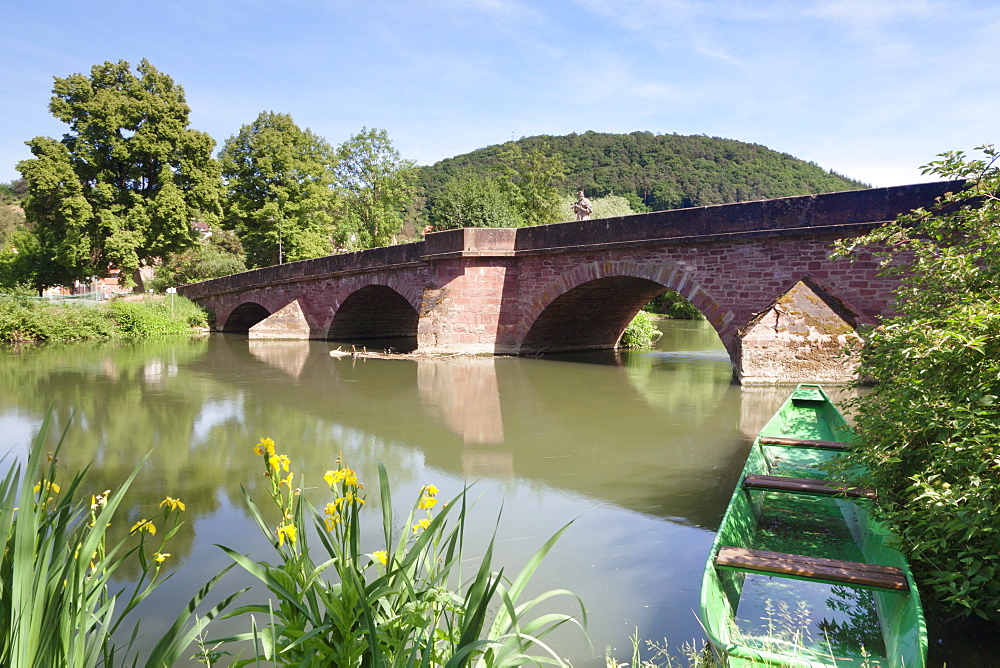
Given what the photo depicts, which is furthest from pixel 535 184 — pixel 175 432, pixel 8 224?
pixel 8 224

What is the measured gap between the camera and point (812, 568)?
2850 mm

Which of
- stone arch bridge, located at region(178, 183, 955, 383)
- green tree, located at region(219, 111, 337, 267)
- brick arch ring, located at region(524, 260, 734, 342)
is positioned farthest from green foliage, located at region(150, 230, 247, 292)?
brick arch ring, located at region(524, 260, 734, 342)

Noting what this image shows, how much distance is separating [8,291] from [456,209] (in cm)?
1785

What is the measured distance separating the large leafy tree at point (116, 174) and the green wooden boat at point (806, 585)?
2665 cm

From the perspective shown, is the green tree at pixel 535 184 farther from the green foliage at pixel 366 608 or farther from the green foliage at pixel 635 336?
the green foliage at pixel 366 608

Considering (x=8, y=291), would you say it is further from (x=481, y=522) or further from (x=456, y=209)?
(x=481, y=522)

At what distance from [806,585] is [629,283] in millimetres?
11308

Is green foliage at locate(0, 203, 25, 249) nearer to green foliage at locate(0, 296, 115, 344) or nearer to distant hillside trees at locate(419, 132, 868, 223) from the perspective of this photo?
distant hillside trees at locate(419, 132, 868, 223)

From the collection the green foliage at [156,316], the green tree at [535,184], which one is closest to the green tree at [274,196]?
the green foliage at [156,316]

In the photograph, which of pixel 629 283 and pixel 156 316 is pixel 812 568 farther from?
pixel 156 316

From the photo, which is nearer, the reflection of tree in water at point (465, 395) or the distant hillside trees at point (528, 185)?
the reflection of tree in water at point (465, 395)

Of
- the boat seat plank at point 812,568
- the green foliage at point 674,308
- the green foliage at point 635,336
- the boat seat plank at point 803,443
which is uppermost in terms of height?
the green foliage at point 674,308

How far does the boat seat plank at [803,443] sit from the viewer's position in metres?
5.17

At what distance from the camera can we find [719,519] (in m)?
4.53
